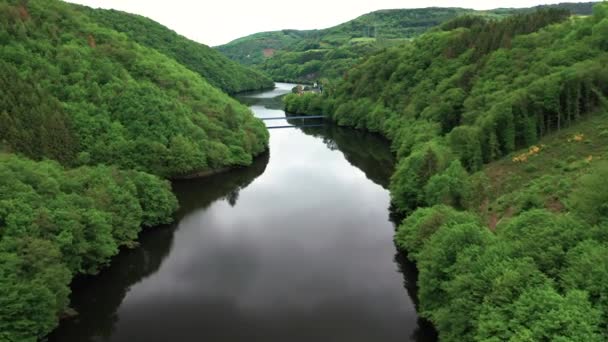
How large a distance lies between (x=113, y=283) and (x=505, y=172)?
172 feet

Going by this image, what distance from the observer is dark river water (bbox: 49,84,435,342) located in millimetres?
38844

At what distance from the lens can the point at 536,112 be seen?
69.2 meters

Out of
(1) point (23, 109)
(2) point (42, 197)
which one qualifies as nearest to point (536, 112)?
(2) point (42, 197)

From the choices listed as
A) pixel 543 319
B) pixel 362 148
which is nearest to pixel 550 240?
pixel 543 319

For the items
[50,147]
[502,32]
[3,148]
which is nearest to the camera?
[3,148]

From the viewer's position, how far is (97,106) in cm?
8269

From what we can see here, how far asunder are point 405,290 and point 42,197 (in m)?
37.6

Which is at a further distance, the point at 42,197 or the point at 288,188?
the point at 288,188

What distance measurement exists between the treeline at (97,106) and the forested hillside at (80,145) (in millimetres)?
224

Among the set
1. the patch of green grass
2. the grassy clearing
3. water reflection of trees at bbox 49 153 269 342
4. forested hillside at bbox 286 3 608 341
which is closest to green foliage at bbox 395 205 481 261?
forested hillside at bbox 286 3 608 341

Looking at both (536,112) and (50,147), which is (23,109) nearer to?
(50,147)

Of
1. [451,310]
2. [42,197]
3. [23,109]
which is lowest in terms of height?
[451,310]

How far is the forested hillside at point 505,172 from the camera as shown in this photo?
90.2 ft

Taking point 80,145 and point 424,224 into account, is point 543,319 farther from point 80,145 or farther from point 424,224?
point 80,145
